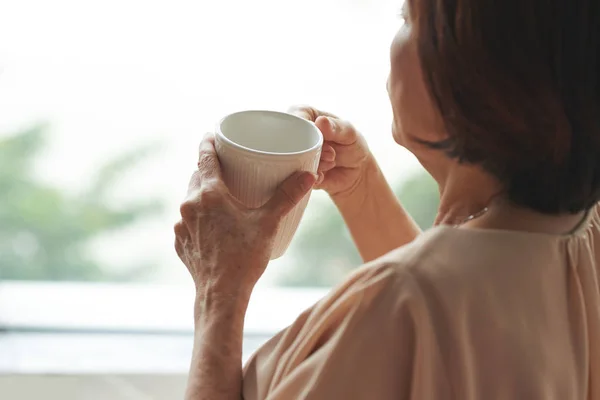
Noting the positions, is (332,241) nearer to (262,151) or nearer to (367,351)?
(262,151)

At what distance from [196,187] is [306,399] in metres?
0.27

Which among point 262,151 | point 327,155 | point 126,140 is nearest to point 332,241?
point 126,140

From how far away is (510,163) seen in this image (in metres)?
0.65

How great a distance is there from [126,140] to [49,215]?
0.19 m

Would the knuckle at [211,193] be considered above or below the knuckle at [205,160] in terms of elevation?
below

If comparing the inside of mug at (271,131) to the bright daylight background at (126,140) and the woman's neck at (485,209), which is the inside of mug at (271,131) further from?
the bright daylight background at (126,140)

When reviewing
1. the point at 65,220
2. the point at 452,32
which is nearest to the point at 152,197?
the point at 65,220

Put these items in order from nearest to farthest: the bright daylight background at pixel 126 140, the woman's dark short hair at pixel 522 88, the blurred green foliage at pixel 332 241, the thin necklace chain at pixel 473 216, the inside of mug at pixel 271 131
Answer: the woman's dark short hair at pixel 522 88
the thin necklace chain at pixel 473 216
the inside of mug at pixel 271 131
the bright daylight background at pixel 126 140
the blurred green foliage at pixel 332 241

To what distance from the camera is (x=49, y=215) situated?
132cm

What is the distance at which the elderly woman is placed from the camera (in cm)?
59

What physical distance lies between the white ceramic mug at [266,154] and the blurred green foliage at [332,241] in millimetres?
597

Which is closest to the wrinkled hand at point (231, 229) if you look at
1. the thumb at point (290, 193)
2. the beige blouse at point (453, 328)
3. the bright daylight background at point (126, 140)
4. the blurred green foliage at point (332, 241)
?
the thumb at point (290, 193)

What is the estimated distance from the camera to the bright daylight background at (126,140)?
1214 mm

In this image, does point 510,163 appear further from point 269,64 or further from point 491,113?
point 269,64
